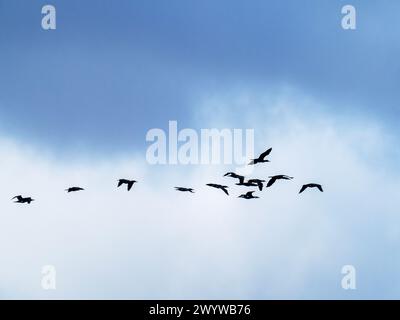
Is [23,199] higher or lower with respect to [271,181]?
lower

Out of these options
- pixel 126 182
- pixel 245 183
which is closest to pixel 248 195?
pixel 245 183

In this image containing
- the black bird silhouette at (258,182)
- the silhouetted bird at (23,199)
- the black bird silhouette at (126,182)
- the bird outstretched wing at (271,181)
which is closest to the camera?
the bird outstretched wing at (271,181)

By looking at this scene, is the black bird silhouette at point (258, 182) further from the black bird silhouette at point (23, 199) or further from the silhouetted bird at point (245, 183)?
the black bird silhouette at point (23, 199)

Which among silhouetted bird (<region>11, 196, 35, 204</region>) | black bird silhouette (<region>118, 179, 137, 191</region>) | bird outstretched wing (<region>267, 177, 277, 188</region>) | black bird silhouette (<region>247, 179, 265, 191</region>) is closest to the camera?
bird outstretched wing (<region>267, 177, 277, 188</region>)

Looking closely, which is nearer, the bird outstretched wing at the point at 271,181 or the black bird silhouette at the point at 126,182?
the bird outstretched wing at the point at 271,181

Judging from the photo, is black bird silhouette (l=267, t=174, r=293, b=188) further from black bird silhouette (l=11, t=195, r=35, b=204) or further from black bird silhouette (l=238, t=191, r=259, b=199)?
black bird silhouette (l=11, t=195, r=35, b=204)

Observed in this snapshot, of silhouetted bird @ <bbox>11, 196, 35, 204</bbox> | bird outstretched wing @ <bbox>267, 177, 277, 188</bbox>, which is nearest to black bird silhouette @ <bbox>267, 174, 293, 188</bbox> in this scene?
bird outstretched wing @ <bbox>267, 177, 277, 188</bbox>

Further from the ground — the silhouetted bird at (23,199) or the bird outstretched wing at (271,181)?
the bird outstretched wing at (271,181)

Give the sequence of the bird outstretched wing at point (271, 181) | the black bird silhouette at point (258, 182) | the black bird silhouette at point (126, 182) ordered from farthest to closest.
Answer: the black bird silhouette at point (126, 182), the black bird silhouette at point (258, 182), the bird outstretched wing at point (271, 181)

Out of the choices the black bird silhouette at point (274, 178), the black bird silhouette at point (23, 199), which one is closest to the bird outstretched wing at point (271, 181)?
the black bird silhouette at point (274, 178)

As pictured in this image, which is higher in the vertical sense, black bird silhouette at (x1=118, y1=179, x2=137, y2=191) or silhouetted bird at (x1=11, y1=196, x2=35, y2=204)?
black bird silhouette at (x1=118, y1=179, x2=137, y2=191)

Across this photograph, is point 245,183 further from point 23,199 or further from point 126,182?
point 23,199
